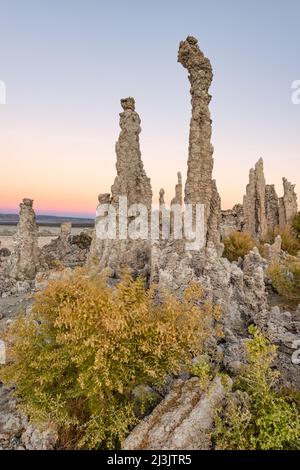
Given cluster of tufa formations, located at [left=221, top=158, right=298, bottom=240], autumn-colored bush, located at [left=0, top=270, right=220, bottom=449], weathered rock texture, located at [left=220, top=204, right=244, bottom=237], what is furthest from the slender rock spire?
weathered rock texture, located at [left=220, top=204, right=244, bottom=237]

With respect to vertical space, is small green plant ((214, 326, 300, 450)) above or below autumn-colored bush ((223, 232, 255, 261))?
below

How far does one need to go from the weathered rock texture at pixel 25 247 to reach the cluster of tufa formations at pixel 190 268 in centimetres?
6

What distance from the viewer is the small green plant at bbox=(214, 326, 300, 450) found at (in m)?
5.53

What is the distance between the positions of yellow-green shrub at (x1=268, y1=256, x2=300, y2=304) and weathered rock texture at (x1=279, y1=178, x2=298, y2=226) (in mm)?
33117

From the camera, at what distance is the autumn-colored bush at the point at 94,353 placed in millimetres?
5996

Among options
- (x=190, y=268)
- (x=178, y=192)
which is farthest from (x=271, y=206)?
(x=190, y=268)

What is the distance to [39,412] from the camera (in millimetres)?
6121

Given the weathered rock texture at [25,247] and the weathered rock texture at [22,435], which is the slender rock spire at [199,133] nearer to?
the weathered rock texture at [25,247]

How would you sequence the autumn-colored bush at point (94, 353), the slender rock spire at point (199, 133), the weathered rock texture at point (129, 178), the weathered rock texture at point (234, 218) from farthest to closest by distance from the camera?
the weathered rock texture at point (234, 218), the weathered rock texture at point (129, 178), the slender rock spire at point (199, 133), the autumn-colored bush at point (94, 353)

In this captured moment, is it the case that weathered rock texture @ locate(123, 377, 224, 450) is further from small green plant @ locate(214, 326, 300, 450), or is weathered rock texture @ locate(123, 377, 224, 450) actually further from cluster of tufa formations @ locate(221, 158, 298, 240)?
cluster of tufa formations @ locate(221, 158, 298, 240)

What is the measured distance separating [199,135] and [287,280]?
9.98 m

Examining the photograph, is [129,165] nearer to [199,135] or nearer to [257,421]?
[199,135]

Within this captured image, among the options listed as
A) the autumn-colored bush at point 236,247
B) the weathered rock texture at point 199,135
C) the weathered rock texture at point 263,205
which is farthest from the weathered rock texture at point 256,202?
the weathered rock texture at point 199,135

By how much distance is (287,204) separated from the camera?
51.7m
